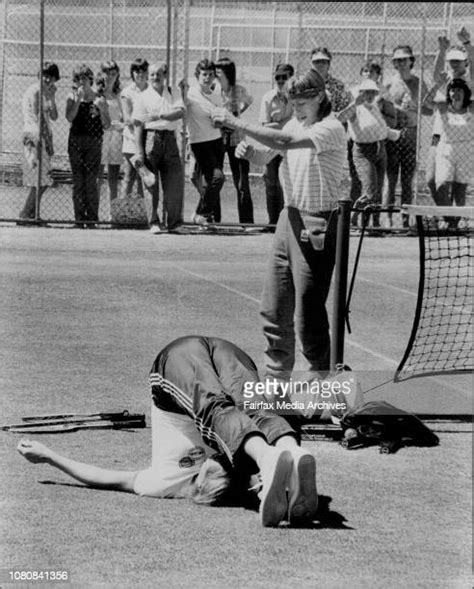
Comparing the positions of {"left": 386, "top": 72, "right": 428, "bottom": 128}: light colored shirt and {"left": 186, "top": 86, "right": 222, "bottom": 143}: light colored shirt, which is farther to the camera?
{"left": 386, "top": 72, "right": 428, "bottom": 128}: light colored shirt

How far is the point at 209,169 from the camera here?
1641 cm

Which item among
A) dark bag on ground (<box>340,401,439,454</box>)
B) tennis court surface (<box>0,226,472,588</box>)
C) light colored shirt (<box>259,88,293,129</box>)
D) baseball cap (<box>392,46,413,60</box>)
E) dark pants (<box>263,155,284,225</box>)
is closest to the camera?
tennis court surface (<box>0,226,472,588</box>)

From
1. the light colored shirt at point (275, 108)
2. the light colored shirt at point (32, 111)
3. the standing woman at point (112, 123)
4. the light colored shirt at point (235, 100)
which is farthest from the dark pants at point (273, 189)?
the light colored shirt at point (32, 111)

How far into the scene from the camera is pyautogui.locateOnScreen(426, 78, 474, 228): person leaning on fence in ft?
54.7

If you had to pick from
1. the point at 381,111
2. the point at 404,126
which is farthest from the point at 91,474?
the point at 404,126

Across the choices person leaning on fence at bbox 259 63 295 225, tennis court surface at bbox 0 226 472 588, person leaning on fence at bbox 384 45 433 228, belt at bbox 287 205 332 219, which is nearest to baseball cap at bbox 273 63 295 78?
person leaning on fence at bbox 259 63 295 225

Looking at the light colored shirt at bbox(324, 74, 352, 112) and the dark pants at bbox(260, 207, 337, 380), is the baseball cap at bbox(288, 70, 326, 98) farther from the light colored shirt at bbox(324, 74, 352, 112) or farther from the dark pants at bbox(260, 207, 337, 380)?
the light colored shirt at bbox(324, 74, 352, 112)

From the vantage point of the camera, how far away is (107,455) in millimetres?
7062

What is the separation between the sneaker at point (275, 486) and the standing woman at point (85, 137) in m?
11.1

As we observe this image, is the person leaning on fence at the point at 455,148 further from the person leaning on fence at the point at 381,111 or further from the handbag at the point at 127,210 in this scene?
the handbag at the point at 127,210

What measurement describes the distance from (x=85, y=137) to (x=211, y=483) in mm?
10815

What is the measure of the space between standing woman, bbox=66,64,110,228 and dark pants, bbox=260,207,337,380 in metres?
8.55

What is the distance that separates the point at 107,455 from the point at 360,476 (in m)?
1.36

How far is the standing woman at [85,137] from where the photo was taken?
53.5 ft
